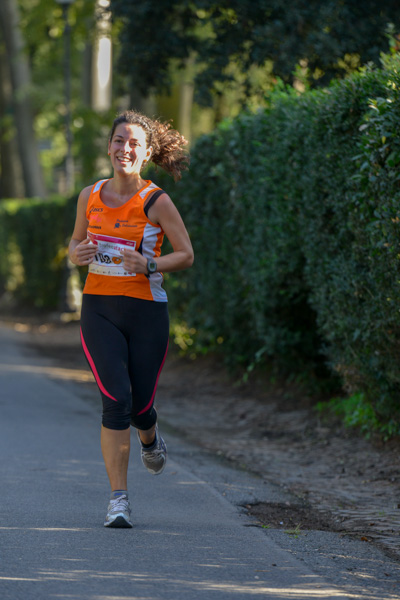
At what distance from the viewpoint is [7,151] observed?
33812mm

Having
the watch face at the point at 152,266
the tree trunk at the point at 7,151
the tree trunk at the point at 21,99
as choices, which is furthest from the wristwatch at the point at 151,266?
the tree trunk at the point at 7,151

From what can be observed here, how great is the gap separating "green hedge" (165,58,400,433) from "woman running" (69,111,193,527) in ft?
5.44

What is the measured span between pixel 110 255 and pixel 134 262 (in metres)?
0.19

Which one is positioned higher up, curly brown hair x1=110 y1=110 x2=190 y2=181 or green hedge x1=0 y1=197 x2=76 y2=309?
curly brown hair x1=110 y1=110 x2=190 y2=181

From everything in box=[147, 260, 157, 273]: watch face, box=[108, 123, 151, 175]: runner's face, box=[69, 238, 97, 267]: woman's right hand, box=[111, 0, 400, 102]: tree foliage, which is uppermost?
box=[111, 0, 400, 102]: tree foliage

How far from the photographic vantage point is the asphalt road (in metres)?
4.17

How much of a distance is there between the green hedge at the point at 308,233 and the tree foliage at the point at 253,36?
267 centimetres

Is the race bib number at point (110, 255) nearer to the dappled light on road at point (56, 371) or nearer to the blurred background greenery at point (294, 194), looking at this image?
the blurred background greenery at point (294, 194)

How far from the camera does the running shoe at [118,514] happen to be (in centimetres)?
512

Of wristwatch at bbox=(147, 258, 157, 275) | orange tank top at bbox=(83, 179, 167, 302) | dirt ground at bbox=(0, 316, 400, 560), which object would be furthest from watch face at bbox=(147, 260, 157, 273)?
dirt ground at bbox=(0, 316, 400, 560)

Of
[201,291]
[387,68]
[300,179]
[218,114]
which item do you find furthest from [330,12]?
[218,114]

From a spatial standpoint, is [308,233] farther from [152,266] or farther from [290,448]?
[152,266]

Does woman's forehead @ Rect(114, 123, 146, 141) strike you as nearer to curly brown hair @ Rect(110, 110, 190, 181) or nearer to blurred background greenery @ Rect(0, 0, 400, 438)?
curly brown hair @ Rect(110, 110, 190, 181)

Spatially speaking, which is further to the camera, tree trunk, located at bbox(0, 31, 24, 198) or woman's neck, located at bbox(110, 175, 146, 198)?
tree trunk, located at bbox(0, 31, 24, 198)
